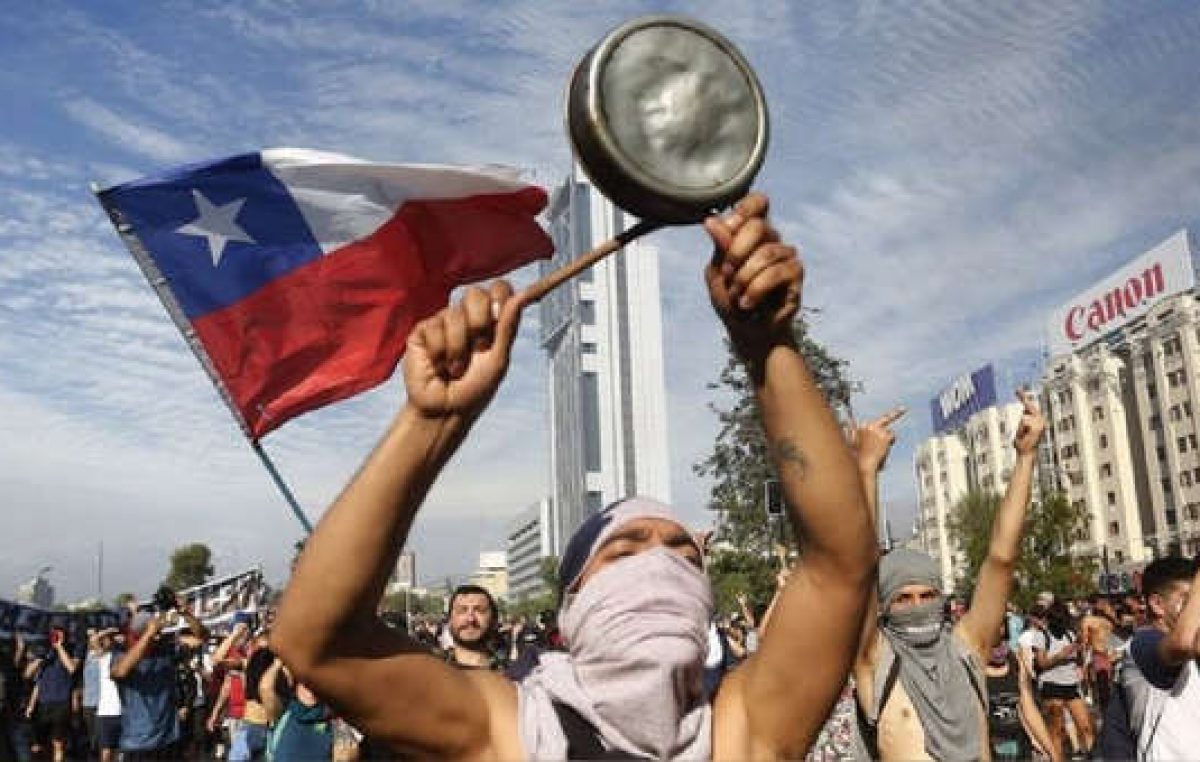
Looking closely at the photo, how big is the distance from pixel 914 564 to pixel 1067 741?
1015cm

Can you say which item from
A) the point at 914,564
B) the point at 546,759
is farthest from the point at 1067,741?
the point at 546,759

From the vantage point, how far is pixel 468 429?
6.71 ft

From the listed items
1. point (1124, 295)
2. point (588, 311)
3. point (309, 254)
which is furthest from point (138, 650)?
point (588, 311)

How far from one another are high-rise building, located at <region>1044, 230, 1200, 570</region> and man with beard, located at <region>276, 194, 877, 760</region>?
230 feet

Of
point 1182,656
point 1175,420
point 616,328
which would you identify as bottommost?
point 1182,656

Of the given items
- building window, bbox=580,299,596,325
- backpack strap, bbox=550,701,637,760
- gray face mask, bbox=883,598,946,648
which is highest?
building window, bbox=580,299,596,325

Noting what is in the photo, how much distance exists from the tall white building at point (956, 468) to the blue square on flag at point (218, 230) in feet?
319

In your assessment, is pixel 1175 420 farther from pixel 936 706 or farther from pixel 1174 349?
pixel 936 706

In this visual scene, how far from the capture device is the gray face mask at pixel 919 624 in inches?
189

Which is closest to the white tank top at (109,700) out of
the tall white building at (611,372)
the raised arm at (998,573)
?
the raised arm at (998,573)

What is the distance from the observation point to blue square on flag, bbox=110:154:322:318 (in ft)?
19.8

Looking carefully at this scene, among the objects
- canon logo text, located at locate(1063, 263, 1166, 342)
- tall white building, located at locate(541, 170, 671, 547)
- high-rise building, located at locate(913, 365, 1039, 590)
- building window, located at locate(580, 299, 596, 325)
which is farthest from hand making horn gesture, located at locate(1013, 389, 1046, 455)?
building window, located at locate(580, 299, 596, 325)

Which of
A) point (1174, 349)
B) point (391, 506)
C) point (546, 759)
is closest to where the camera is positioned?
point (391, 506)

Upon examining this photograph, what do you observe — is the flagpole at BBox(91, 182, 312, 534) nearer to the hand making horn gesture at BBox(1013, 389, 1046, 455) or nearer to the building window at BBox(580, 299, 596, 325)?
the hand making horn gesture at BBox(1013, 389, 1046, 455)
